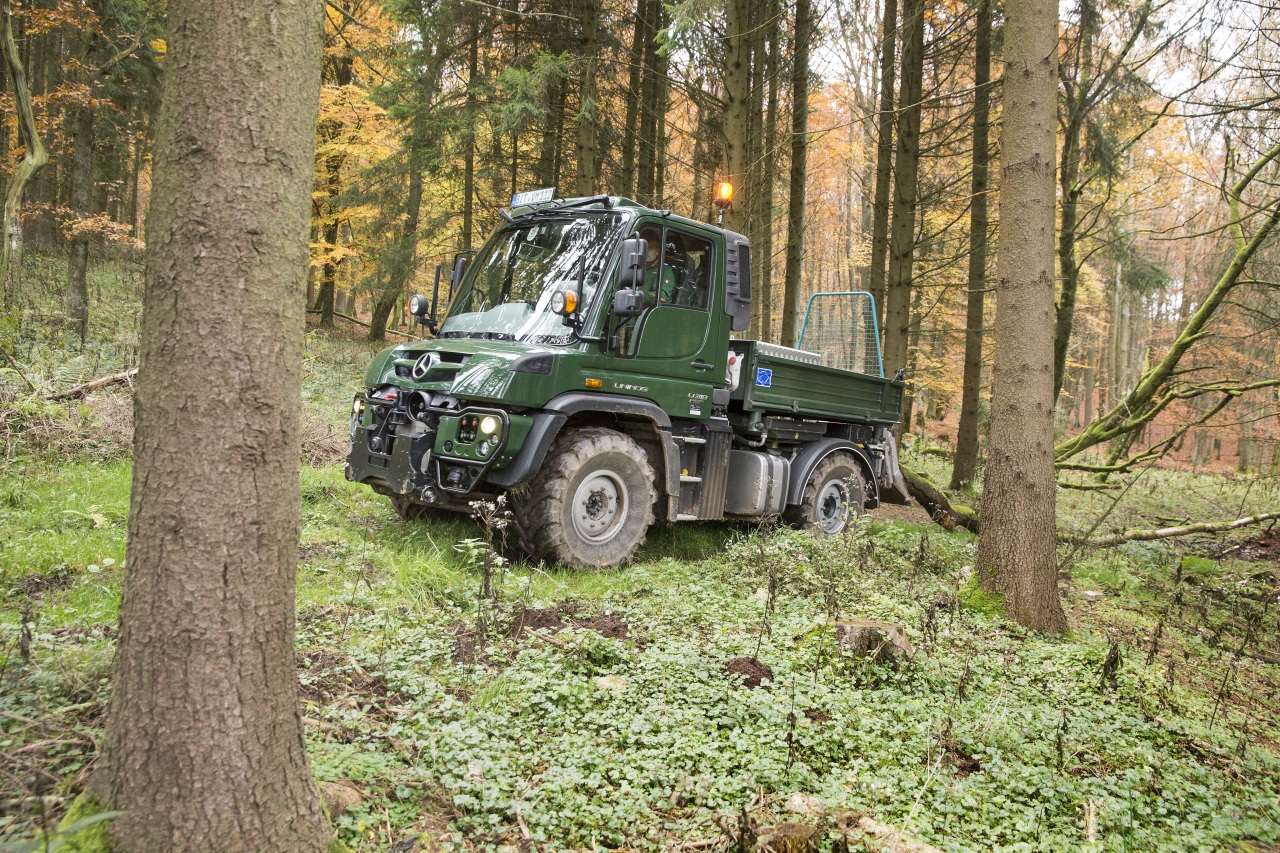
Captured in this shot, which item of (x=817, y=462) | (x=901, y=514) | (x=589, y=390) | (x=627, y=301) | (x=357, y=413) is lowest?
(x=901, y=514)

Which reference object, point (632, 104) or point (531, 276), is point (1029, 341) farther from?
point (632, 104)

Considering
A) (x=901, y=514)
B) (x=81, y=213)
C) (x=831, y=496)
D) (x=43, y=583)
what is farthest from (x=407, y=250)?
(x=43, y=583)

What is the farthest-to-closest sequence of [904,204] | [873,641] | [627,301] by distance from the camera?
1. [904,204]
2. [627,301]
3. [873,641]

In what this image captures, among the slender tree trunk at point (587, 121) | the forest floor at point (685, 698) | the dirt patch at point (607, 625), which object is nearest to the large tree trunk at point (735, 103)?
the slender tree trunk at point (587, 121)

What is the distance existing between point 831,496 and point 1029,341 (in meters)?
3.82

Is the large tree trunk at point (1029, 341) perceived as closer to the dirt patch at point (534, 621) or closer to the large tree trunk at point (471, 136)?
the dirt patch at point (534, 621)

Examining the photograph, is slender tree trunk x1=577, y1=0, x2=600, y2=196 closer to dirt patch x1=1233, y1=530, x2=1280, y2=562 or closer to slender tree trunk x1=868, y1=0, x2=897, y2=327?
slender tree trunk x1=868, y1=0, x2=897, y2=327

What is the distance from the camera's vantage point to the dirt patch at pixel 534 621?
446 cm

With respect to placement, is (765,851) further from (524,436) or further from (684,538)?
(684,538)

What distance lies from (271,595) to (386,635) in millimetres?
2232

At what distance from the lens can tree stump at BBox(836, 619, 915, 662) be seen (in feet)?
14.0

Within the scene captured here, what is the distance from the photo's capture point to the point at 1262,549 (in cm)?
989

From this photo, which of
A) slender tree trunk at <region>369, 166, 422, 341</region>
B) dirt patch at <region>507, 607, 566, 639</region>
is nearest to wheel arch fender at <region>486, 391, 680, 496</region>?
dirt patch at <region>507, 607, 566, 639</region>

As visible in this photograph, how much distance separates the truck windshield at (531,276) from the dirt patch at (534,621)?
2177 mm
